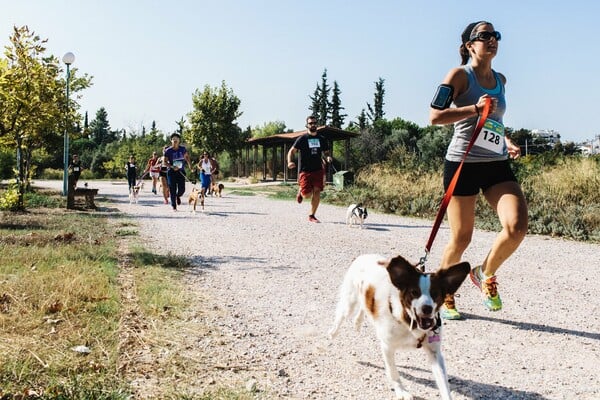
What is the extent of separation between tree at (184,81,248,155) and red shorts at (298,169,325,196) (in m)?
34.9

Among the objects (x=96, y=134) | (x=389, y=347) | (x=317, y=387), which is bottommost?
(x=317, y=387)

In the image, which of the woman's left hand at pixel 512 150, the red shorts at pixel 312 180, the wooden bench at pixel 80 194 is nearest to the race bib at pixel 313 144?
the red shorts at pixel 312 180

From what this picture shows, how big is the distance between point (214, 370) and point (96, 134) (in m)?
96.2

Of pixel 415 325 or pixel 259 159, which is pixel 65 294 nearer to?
pixel 415 325

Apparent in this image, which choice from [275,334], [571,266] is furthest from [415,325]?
[571,266]

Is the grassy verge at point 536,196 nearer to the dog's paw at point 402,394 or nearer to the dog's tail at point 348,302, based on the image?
the dog's tail at point 348,302

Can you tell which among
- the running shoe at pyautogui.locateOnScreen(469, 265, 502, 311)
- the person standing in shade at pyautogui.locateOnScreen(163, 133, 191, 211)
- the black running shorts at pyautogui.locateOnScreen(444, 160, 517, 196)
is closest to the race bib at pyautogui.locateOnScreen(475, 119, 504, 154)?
the black running shorts at pyautogui.locateOnScreen(444, 160, 517, 196)

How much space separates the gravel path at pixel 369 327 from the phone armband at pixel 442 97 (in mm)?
1739

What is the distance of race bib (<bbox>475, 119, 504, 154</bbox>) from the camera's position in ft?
13.9

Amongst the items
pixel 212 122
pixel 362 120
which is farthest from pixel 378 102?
pixel 212 122

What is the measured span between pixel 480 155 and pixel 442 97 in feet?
1.93

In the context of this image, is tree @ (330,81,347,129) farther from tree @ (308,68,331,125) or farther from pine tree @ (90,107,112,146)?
pine tree @ (90,107,112,146)

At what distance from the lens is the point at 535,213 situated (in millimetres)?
11727

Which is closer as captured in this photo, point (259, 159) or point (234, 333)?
point (234, 333)
